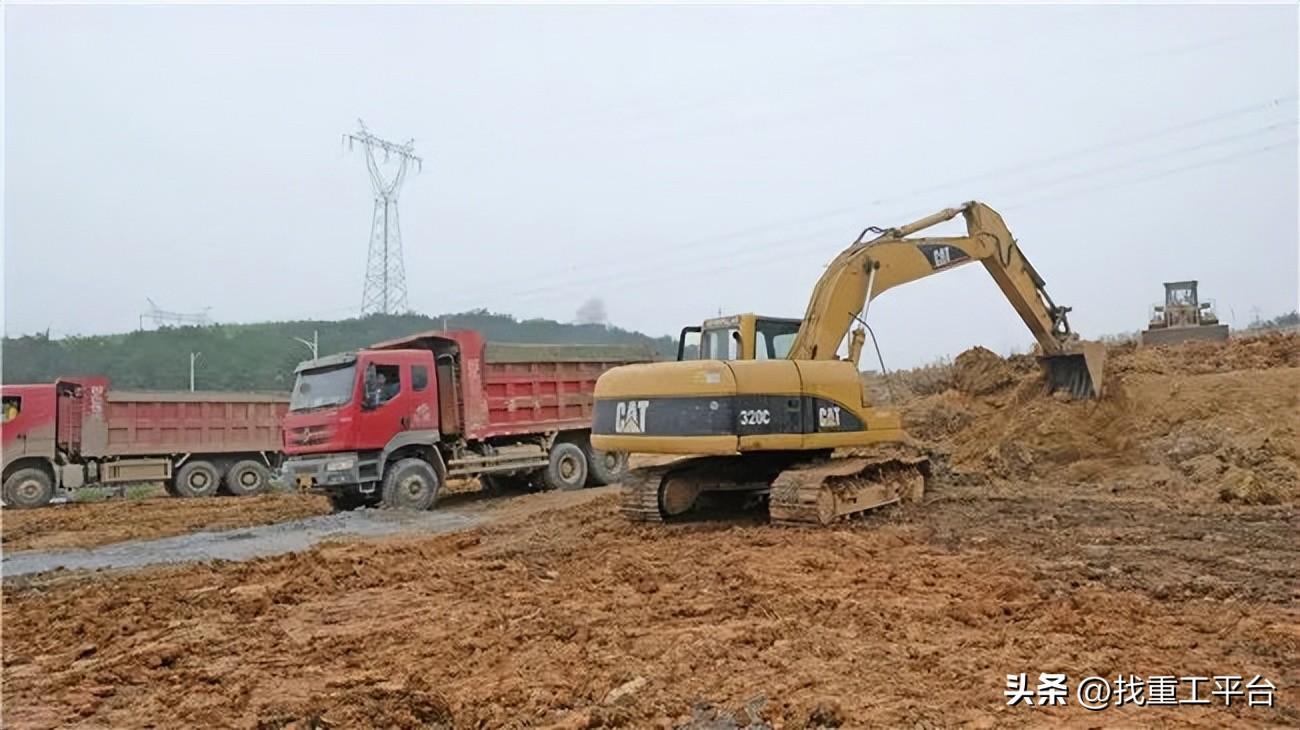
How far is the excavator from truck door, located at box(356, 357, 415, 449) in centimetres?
467

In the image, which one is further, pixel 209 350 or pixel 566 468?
pixel 209 350

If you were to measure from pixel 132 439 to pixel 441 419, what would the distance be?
8095mm

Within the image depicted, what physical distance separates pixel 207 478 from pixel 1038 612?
18077 millimetres

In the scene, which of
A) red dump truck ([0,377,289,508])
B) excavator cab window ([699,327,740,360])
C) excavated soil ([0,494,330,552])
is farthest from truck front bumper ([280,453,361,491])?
red dump truck ([0,377,289,508])

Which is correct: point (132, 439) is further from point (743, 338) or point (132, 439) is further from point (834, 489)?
point (834, 489)

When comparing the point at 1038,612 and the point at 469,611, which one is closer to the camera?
the point at 1038,612

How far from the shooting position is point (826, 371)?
339 inches

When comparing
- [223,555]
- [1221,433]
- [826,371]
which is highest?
[826,371]

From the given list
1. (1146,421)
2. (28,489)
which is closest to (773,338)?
(1146,421)

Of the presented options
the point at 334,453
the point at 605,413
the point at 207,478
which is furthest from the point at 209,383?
the point at 605,413

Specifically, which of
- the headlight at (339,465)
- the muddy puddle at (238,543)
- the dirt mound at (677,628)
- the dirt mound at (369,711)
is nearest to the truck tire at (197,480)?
the muddy puddle at (238,543)

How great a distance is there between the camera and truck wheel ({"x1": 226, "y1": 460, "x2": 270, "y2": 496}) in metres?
18.9

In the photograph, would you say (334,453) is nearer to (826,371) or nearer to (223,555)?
(223,555)

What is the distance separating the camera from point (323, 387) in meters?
12.5
